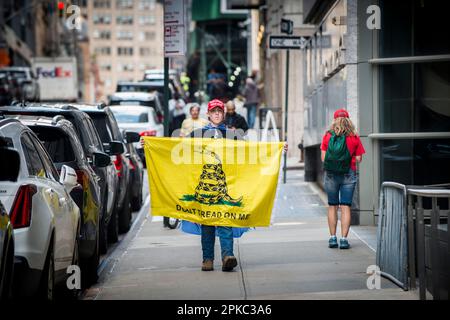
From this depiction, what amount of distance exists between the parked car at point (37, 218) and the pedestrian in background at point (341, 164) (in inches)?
179

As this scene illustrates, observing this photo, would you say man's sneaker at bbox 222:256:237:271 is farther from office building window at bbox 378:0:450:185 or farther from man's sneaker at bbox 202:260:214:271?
office building window at bbox 378:0:450:185

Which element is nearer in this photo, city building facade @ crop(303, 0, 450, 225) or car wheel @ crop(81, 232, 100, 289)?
car wheel @ crop(81, 232, 100, 289)

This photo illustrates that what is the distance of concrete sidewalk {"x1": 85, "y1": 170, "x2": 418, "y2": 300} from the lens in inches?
400

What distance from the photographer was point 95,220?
1162cm

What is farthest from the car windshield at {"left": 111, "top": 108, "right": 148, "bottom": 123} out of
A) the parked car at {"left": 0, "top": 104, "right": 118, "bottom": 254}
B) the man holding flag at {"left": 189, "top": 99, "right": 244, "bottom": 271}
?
the man holding flag at {"left": 189, "top": 99, "right": 244, "bottom": 271}

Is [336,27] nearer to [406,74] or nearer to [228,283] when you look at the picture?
[406,74]

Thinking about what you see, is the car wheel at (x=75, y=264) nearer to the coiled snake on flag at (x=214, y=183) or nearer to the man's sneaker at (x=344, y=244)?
the coiled snake on flag at (x=214, y=183)

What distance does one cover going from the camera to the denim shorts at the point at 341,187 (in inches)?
538

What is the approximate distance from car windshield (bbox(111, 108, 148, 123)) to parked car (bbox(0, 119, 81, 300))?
1965 centimetres

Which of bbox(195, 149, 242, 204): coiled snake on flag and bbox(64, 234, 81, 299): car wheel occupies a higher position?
bbox(195, 149, 242, 204): coiled snake on flag

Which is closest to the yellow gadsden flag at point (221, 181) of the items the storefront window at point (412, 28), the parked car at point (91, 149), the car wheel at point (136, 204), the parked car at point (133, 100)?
the parked car at point (91, 149)

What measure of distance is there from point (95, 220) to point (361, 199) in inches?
205

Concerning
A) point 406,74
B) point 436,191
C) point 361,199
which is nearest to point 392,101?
Answer: point 406,74
